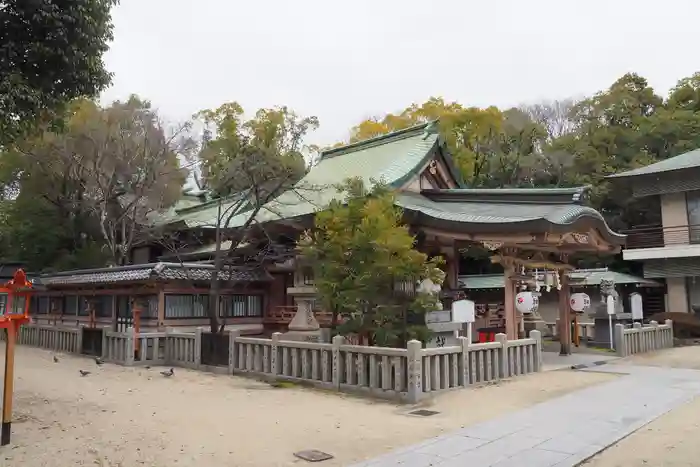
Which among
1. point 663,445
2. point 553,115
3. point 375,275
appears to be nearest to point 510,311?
point 375,275

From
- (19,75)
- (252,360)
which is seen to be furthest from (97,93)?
(252,360)

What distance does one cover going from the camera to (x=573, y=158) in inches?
1303

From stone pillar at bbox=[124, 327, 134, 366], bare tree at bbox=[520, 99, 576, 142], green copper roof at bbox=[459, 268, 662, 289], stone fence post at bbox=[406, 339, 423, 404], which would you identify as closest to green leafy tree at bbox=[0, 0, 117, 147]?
stone fence post at bbox=[406, 339, 423, 404]

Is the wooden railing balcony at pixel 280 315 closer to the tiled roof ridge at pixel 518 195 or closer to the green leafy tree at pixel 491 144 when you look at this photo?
the tiled roof ridge at pixel 518 195

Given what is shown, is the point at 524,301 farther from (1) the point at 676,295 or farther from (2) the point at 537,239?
(1) the point at 676,295

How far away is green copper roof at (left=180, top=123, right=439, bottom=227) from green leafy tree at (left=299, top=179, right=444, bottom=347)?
5.03 m

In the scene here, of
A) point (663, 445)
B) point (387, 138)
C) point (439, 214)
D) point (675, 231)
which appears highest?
point (387, 138)

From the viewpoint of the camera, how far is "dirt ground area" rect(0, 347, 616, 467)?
665 cm

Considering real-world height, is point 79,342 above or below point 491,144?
below

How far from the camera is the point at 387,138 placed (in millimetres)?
23219

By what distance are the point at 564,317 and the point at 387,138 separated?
10.1m

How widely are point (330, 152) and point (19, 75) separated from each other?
1743cm

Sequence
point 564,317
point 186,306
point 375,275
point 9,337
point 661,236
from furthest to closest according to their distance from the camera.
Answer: point 661,236, point 186,306, point 564,317, point 375,275, point 9,337

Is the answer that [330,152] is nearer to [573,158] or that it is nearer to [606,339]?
[606,339]
